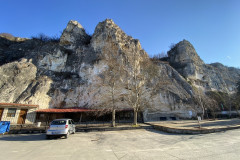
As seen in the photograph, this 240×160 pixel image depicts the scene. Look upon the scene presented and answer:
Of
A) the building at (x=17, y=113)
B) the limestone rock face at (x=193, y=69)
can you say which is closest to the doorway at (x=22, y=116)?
the building at (x=17, y=113)

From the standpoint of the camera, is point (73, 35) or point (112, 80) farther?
point (73, 35)

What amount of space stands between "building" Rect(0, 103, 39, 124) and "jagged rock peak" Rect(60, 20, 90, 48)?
19925 millimetres

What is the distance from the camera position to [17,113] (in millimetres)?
17672

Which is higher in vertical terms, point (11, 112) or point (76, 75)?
point (76, 75)

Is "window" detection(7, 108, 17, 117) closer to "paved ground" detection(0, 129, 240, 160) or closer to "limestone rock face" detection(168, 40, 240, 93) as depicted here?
"paved ground" detection(0, 129, 240, 160)

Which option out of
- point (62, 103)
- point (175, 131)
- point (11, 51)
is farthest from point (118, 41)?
point (11, 51)

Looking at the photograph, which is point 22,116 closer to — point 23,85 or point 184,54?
point 23,85

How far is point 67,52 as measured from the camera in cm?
3019

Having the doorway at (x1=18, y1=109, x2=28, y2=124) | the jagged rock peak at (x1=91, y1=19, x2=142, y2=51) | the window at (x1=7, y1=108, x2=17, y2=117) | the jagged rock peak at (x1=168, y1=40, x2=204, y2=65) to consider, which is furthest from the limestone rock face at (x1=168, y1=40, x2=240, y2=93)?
the window at (x1=7, y1=108, x2=17, y2=117)

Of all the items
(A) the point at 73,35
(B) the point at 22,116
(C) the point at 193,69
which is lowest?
(B) the point at 22,116

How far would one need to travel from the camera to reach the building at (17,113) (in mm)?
16766

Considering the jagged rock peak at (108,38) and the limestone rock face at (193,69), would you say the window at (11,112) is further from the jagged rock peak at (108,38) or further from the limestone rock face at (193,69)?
the limestone rock face at (193,69)

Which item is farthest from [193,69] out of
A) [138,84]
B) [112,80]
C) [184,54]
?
[112,80]

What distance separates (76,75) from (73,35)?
1389 centimetres
